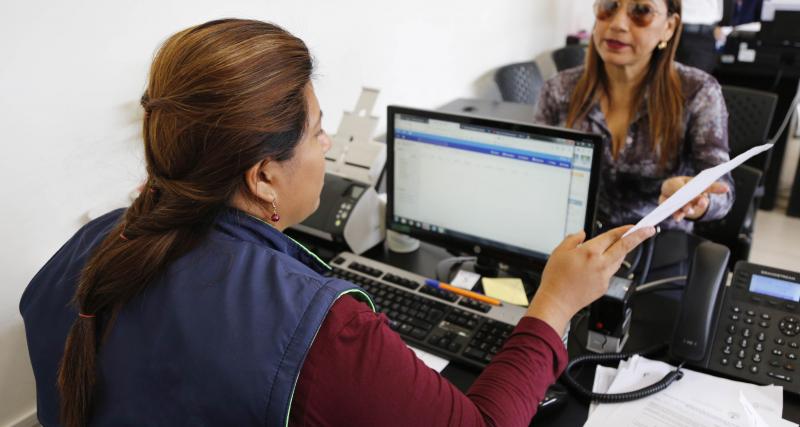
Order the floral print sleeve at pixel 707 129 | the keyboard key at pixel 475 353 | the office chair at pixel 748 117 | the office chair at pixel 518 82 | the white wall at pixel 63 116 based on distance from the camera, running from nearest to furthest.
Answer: the keyboard key at pixel 475 353, the white wall at pixel 63 116, the floral print sleeve at pixel 707 129, the office chair at pixel 748 117, the office chair at pixel 518 82

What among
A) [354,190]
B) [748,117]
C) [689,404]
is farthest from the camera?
[748,117]

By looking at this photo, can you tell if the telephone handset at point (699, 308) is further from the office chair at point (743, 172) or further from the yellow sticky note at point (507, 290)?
the office chair at point (743, 172)

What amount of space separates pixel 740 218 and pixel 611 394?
1.17m

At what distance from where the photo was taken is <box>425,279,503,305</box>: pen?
4.00ft

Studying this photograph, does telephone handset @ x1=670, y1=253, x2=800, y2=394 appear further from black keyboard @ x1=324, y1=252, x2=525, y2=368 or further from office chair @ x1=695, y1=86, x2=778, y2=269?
office chair @ x1=695, y1=86, x2=778, y2=269

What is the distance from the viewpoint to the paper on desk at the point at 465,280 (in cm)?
134

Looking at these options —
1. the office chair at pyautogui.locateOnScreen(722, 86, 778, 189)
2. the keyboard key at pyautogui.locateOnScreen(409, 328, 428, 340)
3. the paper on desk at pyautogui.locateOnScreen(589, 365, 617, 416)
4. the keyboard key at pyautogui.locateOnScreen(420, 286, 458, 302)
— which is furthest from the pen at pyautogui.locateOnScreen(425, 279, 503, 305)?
the office chair at pyautogui.locateOnScreen(722, 86, 778, 189)

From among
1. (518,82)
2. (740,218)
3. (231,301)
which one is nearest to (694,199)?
(740,218)

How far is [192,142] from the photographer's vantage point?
73cm

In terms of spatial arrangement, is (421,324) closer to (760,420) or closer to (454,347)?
(454,347)

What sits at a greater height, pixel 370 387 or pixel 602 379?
pixel 370 387

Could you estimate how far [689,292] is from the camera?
1066 mm

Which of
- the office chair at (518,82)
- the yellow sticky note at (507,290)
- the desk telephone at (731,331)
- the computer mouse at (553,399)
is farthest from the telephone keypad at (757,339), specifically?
the office chair at (518,82)

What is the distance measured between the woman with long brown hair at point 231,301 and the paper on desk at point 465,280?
48 centimetres
